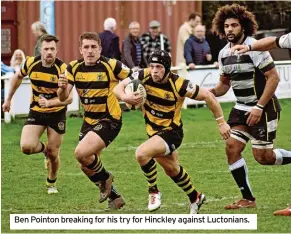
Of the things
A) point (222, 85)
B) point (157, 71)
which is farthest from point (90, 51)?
point (222, 85)

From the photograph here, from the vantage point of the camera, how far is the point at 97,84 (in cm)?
1185

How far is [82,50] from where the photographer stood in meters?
11.9

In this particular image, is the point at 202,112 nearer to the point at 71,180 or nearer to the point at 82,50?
the point at 71,180

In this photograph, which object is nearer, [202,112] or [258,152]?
[258,152]

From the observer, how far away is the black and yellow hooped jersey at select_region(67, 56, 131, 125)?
38.9 ft

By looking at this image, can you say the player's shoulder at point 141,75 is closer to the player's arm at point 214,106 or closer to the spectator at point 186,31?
the player's arm at point 214,106

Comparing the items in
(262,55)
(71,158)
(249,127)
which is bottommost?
(71,158)

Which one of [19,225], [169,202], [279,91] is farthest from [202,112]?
[19,225]

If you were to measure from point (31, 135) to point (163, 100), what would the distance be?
2519mm

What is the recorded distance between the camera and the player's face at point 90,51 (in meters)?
11.7

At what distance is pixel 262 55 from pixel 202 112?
1072 cm

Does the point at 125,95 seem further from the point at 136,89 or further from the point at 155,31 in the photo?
the point at 155,31

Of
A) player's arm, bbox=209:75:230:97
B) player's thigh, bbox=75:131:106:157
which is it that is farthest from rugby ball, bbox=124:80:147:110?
player's arm, bbox=209:75:230:97

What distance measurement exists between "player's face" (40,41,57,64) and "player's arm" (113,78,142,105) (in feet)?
6.46
